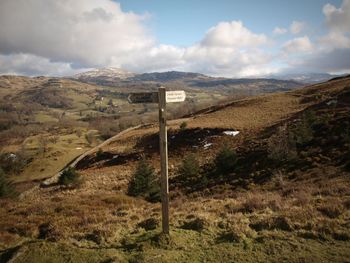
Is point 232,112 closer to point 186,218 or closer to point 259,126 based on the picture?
point 259,126

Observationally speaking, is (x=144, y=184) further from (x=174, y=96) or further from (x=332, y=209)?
(x=332, y=209)

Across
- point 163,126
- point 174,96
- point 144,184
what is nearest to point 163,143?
point 163,126

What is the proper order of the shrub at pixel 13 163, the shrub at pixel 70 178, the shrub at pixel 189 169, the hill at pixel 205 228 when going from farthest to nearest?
the shrub at pixel 13 163, the shrub at pixel 70 178, the shrub at pixel 189 169, the hill at pixel 205 228

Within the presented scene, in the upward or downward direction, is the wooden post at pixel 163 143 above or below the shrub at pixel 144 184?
above

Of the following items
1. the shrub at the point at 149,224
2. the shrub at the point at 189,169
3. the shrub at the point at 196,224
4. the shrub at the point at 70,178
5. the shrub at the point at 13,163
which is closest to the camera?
the shrub at the point at 196,224

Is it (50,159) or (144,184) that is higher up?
(144,184)

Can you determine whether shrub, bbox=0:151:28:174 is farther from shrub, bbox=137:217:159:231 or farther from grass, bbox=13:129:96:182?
shrub, bbox=137:217:159:231

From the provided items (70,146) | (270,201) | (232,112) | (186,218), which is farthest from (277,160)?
(70,146)

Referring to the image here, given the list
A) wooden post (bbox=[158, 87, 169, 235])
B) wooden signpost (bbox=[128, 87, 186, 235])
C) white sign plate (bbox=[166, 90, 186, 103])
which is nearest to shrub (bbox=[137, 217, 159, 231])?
wooden signpost (bbox=[128, 87, 186, 235])

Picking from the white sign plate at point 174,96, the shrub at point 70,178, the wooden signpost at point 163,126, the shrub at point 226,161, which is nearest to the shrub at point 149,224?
the wooden signpost at point 163,126

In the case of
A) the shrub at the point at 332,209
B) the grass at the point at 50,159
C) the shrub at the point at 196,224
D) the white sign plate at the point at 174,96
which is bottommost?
the grass at the point at 50,159

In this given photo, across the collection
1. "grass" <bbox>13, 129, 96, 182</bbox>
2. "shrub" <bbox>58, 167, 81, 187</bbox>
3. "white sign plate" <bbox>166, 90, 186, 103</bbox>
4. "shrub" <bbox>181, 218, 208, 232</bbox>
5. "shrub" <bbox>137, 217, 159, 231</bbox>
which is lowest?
"grass" <bbox>13, 129, 96, 182</bbox>

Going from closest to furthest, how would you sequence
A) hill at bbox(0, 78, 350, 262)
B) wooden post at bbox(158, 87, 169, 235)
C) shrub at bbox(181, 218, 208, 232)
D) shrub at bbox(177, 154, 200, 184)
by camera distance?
hill at bbox(0, 78, 350, 262) → wooden post at bbox(158, 87, 169, 235) → shrub at bbox(181, 218, 208, 232) → shrub at bbox(177, 154, 200, 184)

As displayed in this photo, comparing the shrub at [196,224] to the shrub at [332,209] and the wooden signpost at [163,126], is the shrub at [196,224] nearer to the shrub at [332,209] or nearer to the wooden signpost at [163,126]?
the wooden signpost at [163,126]
